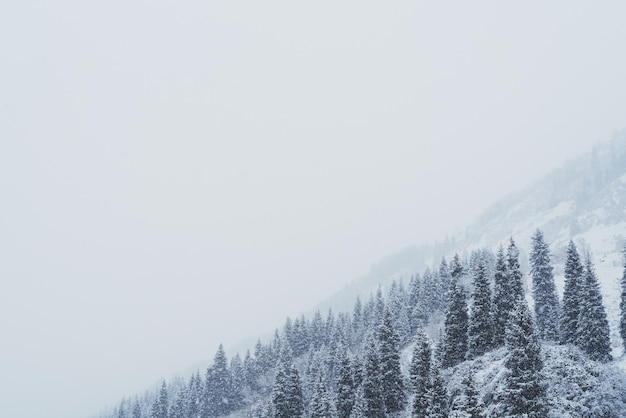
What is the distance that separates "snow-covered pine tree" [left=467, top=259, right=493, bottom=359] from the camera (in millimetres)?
58812

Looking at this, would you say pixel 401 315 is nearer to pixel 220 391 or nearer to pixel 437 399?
pixel 220 391

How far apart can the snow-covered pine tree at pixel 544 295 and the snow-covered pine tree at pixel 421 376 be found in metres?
25.7

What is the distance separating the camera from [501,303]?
2308 inches

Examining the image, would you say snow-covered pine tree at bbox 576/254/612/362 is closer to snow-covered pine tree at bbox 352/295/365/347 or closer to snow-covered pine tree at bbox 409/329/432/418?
snow-covered pine tree at bbox 409/329/432/418

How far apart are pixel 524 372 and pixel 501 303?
22610 mm

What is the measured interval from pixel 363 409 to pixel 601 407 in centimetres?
2933

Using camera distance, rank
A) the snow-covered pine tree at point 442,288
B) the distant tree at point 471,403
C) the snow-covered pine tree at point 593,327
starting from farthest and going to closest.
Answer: the snow-covered pine tree at point 442,288, the snow-covered pine tree at point 593,327, the distant tree at point 471,403

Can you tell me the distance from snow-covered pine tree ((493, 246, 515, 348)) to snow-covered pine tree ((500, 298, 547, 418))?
65.2 feet

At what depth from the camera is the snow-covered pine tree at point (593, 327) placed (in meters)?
54.8

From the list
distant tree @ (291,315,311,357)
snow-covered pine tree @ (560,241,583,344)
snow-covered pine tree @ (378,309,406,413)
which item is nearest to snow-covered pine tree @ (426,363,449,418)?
snow-covered pine tree @ (378,309,406,413)

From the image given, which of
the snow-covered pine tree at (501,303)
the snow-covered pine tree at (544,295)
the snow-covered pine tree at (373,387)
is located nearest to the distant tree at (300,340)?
the snow-covered pine tree at (373,387)

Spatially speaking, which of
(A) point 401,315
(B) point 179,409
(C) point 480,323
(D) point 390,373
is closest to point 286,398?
(D) point 390,373

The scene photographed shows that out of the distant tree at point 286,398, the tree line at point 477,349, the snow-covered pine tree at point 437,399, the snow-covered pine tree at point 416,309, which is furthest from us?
the snow-covered pine tree at point 416,309

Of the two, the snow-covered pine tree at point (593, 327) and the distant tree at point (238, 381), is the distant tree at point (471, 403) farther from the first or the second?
the distant tree at point (238, 381)
